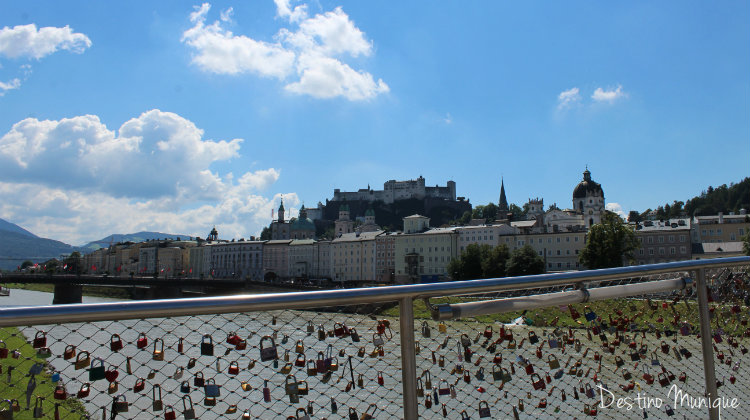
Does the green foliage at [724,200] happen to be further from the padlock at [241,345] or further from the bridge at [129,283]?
the padlock at [241,345]

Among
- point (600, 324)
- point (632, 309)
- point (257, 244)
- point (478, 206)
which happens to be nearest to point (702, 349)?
point (632, 309)

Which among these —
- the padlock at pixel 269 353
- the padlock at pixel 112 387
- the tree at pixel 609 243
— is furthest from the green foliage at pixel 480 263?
the padlock at pixel 112 387

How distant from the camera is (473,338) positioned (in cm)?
341

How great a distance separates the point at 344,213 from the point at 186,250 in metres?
34.8

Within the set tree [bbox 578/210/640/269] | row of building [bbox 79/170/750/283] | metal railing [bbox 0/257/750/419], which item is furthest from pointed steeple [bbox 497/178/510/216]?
metal railing [bbox 0/257/750/419]

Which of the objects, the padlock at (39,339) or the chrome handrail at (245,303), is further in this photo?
the padlock at (39,339)

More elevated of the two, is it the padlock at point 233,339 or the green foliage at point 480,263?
the padlock at point 233,339

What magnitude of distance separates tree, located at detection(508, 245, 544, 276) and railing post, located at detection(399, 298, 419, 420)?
59.1 m

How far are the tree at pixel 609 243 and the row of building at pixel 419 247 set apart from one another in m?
13.9

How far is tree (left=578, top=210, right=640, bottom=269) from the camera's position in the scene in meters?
50.8

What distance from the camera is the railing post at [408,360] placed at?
252 centimetres

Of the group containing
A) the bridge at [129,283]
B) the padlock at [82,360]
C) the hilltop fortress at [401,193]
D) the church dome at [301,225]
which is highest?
the hilltop fortress at [401,193]

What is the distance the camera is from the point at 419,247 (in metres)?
81.6

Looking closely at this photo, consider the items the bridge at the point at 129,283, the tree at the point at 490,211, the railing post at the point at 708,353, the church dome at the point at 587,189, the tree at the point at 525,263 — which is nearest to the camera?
the railing post at the point at 708,353
